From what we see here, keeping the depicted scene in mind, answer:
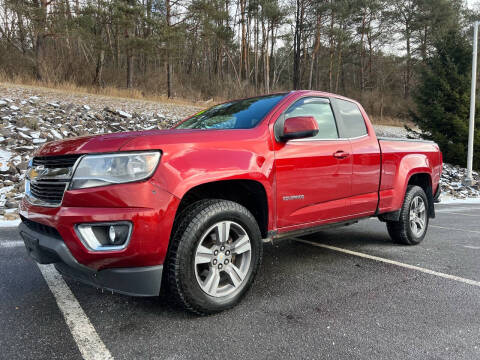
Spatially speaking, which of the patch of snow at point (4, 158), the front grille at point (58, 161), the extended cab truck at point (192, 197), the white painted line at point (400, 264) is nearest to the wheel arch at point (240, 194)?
the extended cab truck at point (192, 197)

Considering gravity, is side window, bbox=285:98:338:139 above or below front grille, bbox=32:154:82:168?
above

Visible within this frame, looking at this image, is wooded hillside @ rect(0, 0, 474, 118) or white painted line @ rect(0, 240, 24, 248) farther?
wooded hillside @ rect(0, 0, 474, 118)

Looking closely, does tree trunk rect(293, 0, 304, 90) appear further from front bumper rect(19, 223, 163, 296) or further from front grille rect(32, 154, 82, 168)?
front bumper rect(19, 223, 163, 296)

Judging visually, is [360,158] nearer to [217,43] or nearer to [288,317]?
[288,317]

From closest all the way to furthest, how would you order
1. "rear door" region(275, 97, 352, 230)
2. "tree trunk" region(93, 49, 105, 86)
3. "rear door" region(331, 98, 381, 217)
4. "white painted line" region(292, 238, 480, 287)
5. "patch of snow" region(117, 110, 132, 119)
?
"rear door" region(275, 97, 352, 230) → "white painted line" region(292, 238, 480, 287) → "rear door" region(331, 98, 381, 217) → "patch of snow" region(117, 110, 132, 119) → "tree trunk" region(93, 49, 105, 86)

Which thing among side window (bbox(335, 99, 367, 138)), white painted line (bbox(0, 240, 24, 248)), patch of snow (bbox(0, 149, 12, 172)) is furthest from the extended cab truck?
patch of snow (bbox(0, 149, 12, 172))

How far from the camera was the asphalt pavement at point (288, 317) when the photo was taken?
2027 millimetres

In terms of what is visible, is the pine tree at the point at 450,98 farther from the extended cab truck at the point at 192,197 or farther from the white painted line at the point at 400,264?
the extended cab truck at the point at 192,197

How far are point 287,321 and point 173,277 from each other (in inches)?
33.5

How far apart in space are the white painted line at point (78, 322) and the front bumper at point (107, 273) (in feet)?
1.04

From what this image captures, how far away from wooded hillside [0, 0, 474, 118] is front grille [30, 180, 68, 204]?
56.3 feet

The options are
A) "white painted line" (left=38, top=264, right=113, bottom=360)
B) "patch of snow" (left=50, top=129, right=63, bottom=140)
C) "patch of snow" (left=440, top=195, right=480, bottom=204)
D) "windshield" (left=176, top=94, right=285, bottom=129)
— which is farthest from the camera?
"patch of snow" (left=440, top=195, right=480, bottom=204)

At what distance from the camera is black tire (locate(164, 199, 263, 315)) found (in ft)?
7.35

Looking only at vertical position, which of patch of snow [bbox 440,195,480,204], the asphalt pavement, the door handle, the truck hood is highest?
the truck hood
